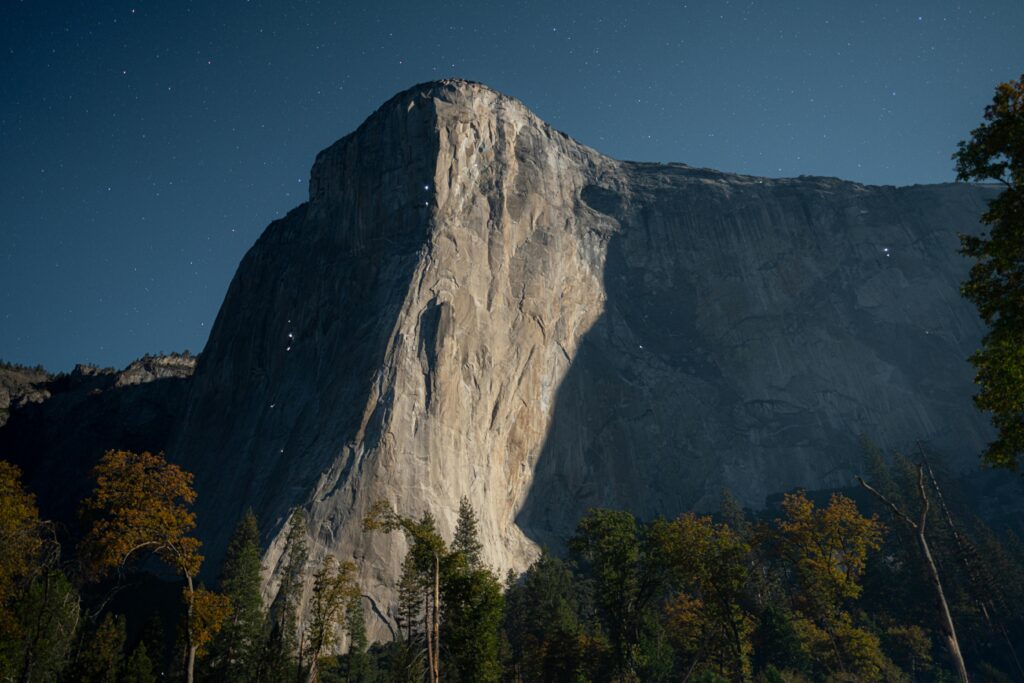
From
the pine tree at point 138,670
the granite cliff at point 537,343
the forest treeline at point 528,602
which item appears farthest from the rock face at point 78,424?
the pine tree at point 138,670

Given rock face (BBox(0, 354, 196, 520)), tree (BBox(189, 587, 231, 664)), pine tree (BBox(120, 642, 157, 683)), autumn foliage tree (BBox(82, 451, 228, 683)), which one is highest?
rock face (BBox(0, 354, 196, 520))

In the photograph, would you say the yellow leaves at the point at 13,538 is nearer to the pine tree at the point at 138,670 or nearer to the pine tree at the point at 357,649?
the pine tree at the point at 138,670

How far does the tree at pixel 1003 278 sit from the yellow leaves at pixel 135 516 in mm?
19893

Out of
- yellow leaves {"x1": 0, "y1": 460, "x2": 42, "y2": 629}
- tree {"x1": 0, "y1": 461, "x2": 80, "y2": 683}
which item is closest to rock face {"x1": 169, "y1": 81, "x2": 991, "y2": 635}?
tree {"x1": 0, "y1": 461, "x2": 80, "y2": 683}

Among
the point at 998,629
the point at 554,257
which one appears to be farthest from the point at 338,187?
the point at 998,629

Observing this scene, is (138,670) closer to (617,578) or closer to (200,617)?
(200,617)

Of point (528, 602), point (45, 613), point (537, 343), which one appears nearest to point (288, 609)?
point (528, 602)

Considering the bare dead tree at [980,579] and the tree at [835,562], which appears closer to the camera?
the tree at [835,562]

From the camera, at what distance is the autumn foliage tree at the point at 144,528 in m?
16.8

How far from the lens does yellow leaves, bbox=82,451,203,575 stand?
16719 millimetres

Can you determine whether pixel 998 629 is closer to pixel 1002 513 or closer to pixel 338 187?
pixel 1002 513

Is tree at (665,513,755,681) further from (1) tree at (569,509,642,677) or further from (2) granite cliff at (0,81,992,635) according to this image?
(2) granite cliff at (0,81,992,635)

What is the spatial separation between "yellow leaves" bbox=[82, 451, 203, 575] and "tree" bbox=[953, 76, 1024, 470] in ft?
65.3

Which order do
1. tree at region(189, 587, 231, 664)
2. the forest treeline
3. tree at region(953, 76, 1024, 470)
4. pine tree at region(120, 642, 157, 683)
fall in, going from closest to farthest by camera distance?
tree at region(953, 76, 1024, 470)
tree at region(189, 587, 231, 664)
the forest treeline
pine tree at region(120, 642, 157, 683)
